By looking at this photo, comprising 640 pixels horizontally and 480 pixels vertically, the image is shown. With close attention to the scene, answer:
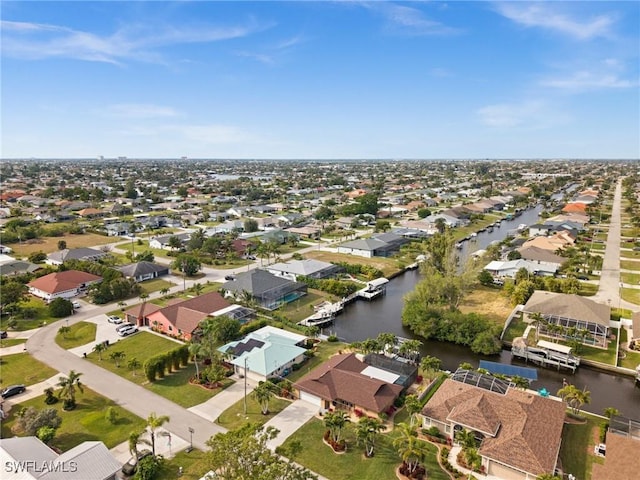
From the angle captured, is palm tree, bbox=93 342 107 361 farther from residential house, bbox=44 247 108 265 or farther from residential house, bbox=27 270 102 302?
→ residential house, bbox=44 247 108 265

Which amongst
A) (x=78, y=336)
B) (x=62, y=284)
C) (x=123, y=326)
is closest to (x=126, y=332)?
(x=123, y=326)

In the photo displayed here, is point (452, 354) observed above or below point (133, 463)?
below

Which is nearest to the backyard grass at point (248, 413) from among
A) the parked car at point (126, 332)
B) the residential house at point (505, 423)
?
the residential house at point (505, 423)

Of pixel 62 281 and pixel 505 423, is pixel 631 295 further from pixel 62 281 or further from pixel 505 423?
pixel 62 281

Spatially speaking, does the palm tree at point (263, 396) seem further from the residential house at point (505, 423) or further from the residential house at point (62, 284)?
the residential house at point (62, 284)

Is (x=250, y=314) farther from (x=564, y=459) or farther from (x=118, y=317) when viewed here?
(x=564, y=459)

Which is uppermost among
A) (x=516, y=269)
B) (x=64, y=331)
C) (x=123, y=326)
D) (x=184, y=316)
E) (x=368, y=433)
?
(x=516, y=269)
